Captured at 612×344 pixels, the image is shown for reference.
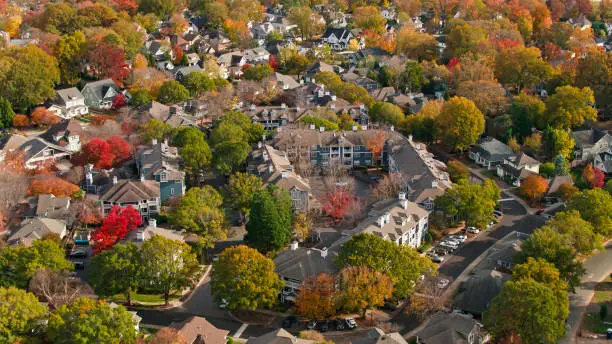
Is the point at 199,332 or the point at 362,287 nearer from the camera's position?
the point at 199,332

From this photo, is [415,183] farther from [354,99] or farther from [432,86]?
[432,86]

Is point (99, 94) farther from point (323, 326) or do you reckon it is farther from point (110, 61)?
point (323, 326)

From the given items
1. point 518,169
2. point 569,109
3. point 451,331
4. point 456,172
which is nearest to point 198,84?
point 456,172

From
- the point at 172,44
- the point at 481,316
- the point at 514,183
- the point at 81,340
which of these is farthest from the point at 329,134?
the point at 172,44

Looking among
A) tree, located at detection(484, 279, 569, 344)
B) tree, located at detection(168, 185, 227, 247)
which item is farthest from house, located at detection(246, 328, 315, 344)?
tree, located at detection(168, 185, 227, 247)

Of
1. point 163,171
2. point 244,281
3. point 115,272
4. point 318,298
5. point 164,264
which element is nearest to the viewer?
point 318,298

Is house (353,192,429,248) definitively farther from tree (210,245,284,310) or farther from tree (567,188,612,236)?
tree (567,188,612,236)
